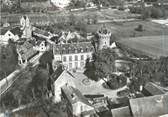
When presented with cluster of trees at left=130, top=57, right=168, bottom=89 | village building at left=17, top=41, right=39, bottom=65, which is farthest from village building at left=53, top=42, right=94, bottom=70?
cluster of trees at left=130, top=57, right=168, bottom=89

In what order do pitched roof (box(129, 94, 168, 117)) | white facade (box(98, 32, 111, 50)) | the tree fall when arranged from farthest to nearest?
1. white facade (box(98, 32, 111, 50))
2. the tree
3. pitched roof (box(129, 94, 168, 117))

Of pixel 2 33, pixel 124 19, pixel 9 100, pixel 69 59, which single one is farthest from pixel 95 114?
pixel 124 19

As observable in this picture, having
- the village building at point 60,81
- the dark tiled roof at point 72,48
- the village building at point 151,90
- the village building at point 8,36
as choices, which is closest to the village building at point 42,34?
the village building at point 8,36

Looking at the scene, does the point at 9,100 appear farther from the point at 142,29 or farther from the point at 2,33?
the point at 142,29

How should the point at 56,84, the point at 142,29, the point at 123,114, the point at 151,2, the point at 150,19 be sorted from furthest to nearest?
the point at 151,2
the point at 150,19
the point at 142,29
the point at 56,84
the point at 123,114

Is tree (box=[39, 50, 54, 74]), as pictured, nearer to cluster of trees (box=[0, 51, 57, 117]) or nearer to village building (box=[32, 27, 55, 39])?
cluster of trees (box=[0, 51, 57, 117])

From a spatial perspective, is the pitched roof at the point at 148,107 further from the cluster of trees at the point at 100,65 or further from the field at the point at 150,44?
the field at the point at 150,44

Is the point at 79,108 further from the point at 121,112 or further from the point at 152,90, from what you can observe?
the point at 152,90
